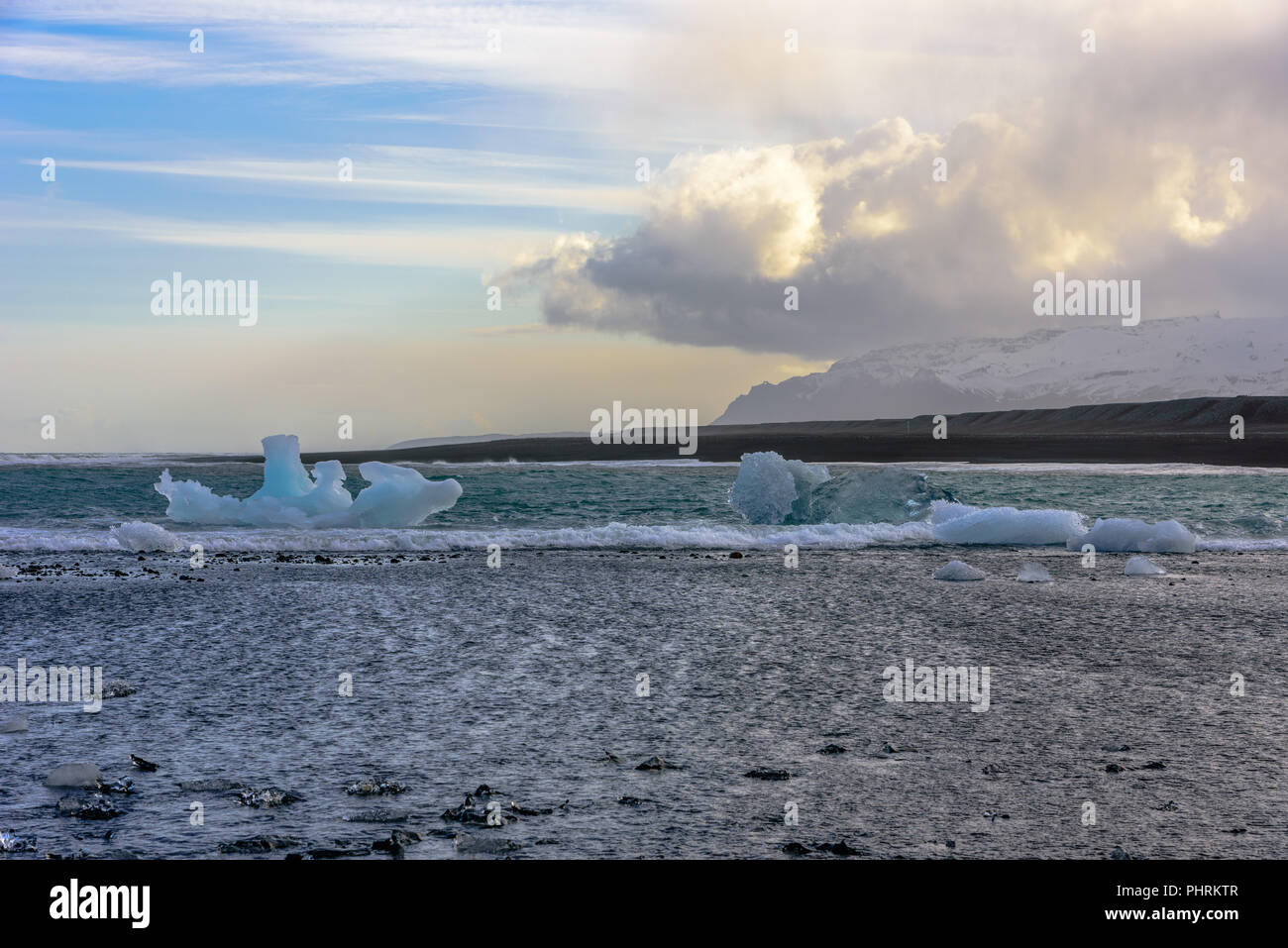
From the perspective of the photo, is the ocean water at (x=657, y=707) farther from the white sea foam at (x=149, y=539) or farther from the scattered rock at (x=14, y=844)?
the white sea foam at (x=149, y=539)

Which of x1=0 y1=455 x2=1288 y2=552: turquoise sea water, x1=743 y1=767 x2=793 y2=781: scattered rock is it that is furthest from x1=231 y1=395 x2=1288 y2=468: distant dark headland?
x1=743 y1=767 x2=793 y2=781: scattered rock

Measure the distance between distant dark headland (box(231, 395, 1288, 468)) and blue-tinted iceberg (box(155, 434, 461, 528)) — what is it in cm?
4954

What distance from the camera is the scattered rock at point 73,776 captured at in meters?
6.02

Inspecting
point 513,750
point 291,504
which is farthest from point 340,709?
point 291,504

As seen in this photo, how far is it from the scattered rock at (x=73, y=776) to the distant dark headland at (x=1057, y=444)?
62.7 m

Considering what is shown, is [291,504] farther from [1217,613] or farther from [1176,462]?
[1176,462]

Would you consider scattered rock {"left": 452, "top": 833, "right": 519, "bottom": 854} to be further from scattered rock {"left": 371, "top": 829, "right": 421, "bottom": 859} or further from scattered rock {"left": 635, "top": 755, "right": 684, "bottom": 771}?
scattered rock {"left": 635, "top": 755, "right": 684, "bottom": 771}

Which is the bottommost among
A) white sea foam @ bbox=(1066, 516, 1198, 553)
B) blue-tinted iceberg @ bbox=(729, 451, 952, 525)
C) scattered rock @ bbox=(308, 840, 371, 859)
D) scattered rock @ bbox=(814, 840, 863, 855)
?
scattered rock @ bbox=(814, 840, 863, 855)

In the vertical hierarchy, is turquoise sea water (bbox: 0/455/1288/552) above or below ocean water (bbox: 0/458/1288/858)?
above

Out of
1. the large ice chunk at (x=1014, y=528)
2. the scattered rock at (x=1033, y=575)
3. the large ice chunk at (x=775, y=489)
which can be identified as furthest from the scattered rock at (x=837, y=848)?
the large ice chunk at (x=775, y=489)

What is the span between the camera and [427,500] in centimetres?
2548

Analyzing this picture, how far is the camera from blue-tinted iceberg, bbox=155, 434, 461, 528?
25297mm

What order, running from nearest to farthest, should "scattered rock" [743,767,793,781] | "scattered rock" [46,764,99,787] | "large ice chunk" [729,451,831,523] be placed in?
"scattered rock" [46,764,99,787]
"scattered rock" [743,767,793,781]
"large ice chunk" [729,451,831,523]
